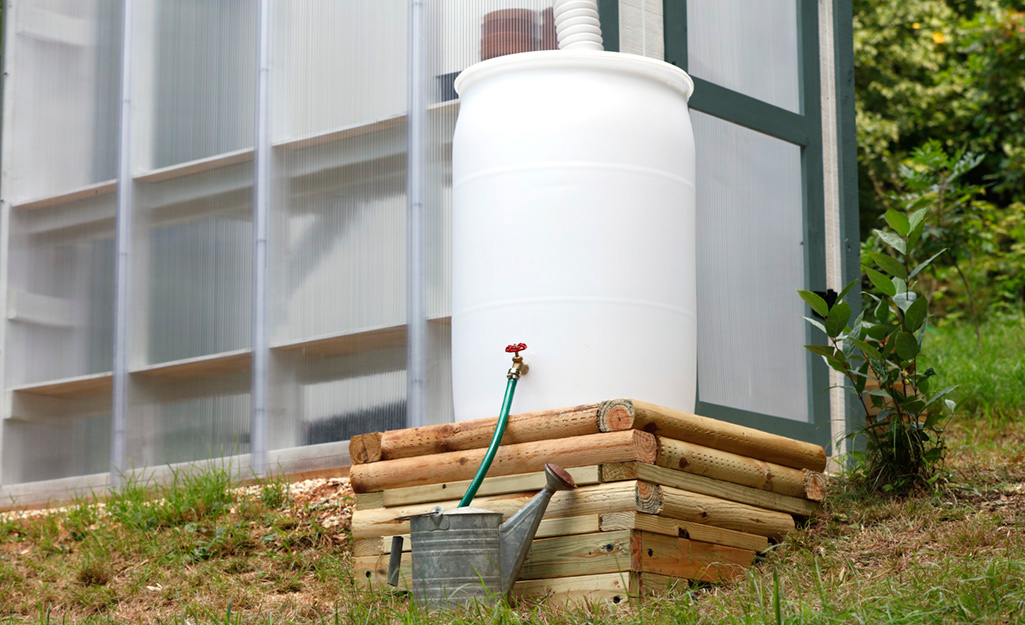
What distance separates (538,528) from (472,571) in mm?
215

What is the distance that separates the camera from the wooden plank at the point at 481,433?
9.40 ft

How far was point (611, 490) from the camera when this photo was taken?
2746 millimetres

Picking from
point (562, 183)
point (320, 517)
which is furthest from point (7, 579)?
point (562, 183)

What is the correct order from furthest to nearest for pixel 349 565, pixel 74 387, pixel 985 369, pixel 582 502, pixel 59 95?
1. pixel 985 369
2. pixel 59 95
3. pixel 74 387
4. pixel 349 565
5. pixel 582 502

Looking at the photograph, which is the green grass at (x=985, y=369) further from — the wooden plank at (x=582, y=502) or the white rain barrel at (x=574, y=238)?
the wooden plank at (x=582, y=502)

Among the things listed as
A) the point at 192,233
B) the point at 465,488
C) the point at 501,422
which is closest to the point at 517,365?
the point at 501,422

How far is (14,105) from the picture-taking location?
17.4ft

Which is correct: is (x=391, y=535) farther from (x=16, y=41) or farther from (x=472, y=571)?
(x=16, y=41)

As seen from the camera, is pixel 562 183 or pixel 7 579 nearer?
pixel 562 183

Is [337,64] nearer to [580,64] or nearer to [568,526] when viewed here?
[580,64]

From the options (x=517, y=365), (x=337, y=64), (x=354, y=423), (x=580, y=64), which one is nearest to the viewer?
(x=517, y=365)

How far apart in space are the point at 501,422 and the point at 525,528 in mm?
344

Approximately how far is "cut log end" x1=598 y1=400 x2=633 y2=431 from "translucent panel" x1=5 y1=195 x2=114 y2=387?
2.76m

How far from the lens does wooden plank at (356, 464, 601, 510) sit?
2805 mm
